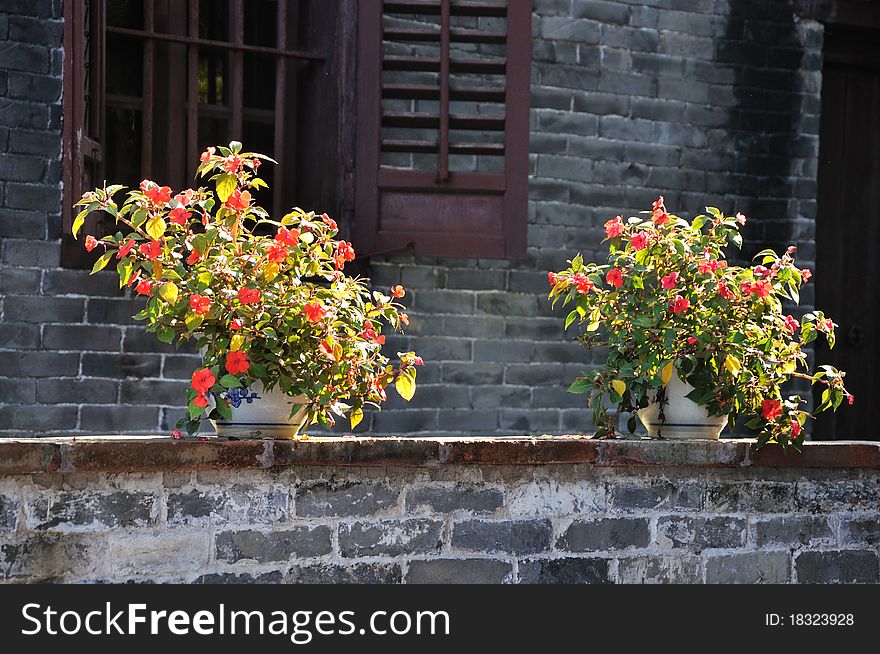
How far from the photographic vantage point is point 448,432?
18.8 feet

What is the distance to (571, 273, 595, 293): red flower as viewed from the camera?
3713mm

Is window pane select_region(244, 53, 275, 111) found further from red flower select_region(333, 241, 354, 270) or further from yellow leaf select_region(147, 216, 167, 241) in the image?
yellow leaf select_region(147, 216, 167, 241)

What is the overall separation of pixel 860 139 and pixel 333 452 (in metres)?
4.67

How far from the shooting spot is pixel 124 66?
542 cm

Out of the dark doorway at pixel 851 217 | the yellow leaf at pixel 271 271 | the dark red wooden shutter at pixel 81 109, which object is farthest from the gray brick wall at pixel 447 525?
the dark doorway at pixel 851 217

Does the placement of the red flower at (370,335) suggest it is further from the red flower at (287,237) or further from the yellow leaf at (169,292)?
the yellow leaf at (169,292)

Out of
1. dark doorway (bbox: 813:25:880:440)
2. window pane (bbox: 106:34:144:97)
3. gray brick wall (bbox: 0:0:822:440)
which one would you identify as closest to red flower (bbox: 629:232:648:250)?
gray brick wall (bbox: 0:0:822:440)

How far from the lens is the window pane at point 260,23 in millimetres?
5684

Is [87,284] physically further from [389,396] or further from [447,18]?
[447,18]

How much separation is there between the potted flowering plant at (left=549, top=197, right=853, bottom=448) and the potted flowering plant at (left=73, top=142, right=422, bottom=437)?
768 mm

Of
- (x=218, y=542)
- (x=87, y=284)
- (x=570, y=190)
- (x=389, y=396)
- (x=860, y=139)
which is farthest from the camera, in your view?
(x=860, y=139)

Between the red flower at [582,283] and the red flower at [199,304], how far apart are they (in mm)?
1121

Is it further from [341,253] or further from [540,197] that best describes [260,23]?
[341,253]

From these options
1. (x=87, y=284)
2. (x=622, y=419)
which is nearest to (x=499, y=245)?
(x=622, y=419)
